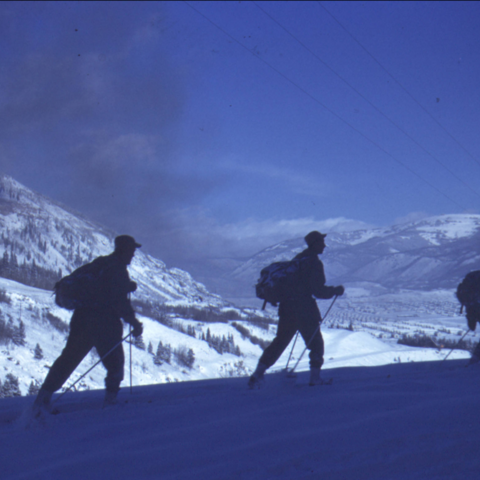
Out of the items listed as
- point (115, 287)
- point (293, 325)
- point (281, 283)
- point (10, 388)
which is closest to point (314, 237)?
point (281, 283)

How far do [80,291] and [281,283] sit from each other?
2.43 meters

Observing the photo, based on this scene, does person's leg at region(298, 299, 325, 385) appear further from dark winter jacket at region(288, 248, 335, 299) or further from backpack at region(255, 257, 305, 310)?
backpack at region(255, 257, 305, 310)

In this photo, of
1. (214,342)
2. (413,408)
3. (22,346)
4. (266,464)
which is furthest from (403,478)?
(214,342)

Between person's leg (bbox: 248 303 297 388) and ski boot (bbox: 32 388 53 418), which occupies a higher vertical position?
person's leg (bbox: 248 303 297 388)

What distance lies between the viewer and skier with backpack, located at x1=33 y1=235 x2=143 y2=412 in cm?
504

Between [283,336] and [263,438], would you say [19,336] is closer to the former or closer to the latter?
[283,336]

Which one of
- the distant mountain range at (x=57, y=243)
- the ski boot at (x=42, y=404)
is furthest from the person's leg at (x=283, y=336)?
the distant mountain range at (x=57, y=243)

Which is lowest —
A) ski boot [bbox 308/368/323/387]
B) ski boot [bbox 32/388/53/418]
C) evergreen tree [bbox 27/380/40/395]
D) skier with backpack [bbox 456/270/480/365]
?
ski boot [bbox 32/388/53/418]

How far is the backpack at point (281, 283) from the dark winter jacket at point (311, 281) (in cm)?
4

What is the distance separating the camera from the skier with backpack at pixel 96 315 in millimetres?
5043

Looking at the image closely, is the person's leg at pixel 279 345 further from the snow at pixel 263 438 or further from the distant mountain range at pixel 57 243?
the distant mountain range at pixel 57 243

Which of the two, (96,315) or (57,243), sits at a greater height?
(57,243)

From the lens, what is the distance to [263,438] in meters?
3.31

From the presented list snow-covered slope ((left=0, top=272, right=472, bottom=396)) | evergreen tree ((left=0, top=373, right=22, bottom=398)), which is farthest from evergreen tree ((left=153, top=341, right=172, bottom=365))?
evergreen tree ((left=0, top=373, right=22, bottom=398))
